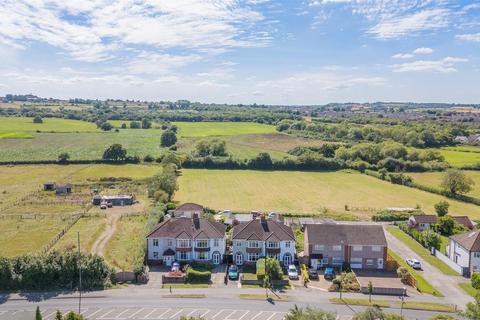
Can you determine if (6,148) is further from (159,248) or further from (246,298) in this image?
(246,298)

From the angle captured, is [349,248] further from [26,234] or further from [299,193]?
[26,234]

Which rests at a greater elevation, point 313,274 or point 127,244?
point 127,244

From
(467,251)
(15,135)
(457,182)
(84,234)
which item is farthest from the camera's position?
(15,135)

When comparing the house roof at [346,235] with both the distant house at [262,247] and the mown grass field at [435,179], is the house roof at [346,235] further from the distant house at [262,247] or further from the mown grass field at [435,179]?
the mown grass field at [435,179]

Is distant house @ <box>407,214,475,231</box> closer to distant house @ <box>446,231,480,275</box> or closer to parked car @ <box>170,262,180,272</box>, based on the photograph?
distant house @ <box>446,231,480,275</box>

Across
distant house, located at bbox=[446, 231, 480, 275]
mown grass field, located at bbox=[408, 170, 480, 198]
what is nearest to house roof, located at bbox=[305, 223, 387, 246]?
distant house, located at bbox=[446, 231, 480, 275]

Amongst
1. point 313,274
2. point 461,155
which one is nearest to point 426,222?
point 313,274
